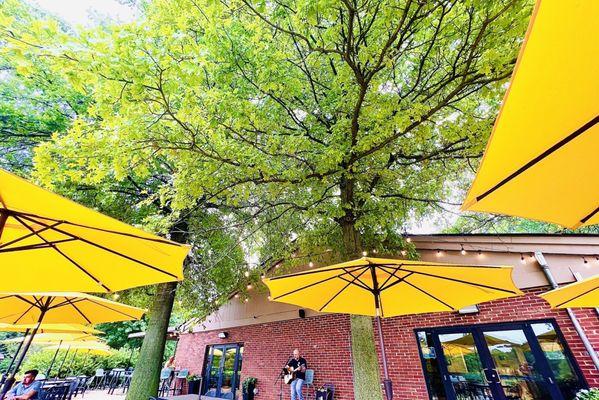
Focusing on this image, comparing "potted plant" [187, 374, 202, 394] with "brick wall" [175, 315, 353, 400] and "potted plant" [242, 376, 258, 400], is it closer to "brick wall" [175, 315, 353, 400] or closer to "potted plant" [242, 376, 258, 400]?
"brick wall" [175, 315, 353, 400]

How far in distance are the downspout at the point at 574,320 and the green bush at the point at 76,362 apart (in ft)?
52.1

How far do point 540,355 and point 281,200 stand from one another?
17.6ft

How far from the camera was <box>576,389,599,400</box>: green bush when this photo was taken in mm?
3811

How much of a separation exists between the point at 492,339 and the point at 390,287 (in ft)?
11.7

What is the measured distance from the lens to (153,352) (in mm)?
6270

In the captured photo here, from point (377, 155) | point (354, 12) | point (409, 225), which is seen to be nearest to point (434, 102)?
point (377, 155)

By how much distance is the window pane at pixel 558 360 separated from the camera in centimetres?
429

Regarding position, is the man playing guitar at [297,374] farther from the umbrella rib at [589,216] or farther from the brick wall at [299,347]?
the umbrella rib at [589,216]

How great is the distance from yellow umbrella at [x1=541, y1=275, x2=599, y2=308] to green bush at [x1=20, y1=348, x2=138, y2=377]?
1550 cm

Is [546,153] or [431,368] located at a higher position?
[546,153]

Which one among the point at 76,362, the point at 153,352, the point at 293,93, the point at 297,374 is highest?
the point at 293,93

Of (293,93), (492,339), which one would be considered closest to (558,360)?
(492,339)

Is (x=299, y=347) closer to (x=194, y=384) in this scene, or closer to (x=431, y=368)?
(x=431, y=368)

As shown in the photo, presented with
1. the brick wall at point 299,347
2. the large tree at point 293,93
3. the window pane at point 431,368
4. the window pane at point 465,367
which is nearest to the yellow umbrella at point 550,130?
the large tree at point 293,93
